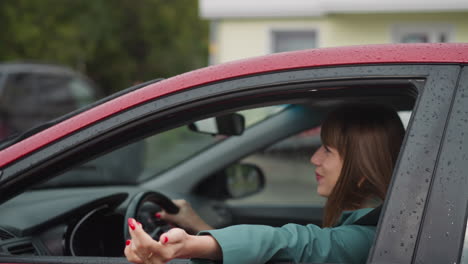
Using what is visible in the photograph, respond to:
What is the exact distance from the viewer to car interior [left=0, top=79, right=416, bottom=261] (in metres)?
1.78

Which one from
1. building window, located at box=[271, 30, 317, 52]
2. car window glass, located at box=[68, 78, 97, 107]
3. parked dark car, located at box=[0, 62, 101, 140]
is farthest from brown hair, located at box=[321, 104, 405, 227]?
building window, located at box=[271, 30, 317, 52]

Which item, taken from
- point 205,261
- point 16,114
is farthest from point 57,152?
point 16,114

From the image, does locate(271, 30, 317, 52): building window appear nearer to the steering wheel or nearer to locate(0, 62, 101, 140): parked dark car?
locate(0, 62, 101, 140): parked dark car

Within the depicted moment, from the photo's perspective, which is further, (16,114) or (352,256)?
(16,114)

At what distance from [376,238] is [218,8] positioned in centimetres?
1351

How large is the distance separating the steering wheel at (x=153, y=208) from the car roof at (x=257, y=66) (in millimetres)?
558

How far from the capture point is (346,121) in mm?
1887

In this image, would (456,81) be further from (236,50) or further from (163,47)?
(163,47)

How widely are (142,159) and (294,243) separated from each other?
11.0 feet

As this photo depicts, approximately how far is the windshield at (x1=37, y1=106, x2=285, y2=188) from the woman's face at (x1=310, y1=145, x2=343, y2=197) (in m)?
1.30

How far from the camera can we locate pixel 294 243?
1625 millimetres

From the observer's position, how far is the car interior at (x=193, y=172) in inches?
70.0

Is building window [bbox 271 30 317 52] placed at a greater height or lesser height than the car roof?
lesser

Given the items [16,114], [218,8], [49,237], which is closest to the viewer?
[49,237]
